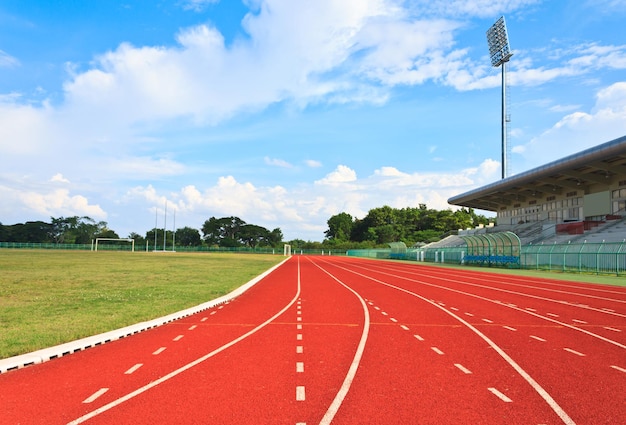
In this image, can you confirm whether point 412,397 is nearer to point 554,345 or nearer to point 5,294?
point 554,345

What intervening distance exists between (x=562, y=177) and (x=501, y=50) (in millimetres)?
32408

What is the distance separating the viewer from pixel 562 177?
5331 cm

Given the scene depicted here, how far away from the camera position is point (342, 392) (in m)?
5.60

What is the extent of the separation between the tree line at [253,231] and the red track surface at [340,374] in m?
106

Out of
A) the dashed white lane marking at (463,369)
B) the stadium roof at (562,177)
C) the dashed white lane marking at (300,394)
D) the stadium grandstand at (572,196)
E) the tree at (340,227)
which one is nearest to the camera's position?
the dashed white lane marking at (300,394)

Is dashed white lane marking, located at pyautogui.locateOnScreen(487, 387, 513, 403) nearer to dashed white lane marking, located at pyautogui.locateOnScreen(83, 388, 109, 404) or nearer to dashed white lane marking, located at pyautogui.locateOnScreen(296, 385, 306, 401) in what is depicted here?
dashed white lane marking, located at pyautogui.locateOnScreen(296, 385, 306, 401)

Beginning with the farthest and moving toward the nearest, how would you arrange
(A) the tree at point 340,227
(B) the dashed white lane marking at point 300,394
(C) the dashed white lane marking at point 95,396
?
1. (A) the tree at point 340,227
2. (B) the dashed white lane marking at point 300,394
3. (C) the dashed white lane marking at point 95,396

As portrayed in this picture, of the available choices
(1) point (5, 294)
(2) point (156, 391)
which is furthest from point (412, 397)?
(1) point (5, 294)

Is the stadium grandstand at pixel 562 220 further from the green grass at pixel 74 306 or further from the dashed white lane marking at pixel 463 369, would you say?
the dashed white lane marking at pixel 463 369

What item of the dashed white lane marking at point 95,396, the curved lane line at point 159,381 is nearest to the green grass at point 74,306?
the dashed white lane marking at point 95,396

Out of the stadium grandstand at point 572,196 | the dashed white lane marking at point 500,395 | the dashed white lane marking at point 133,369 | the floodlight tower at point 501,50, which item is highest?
the floodlight tower at point 501,50

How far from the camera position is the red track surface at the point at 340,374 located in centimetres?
488

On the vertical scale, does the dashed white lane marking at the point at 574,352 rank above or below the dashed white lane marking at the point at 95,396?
above

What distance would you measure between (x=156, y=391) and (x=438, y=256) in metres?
51.9
